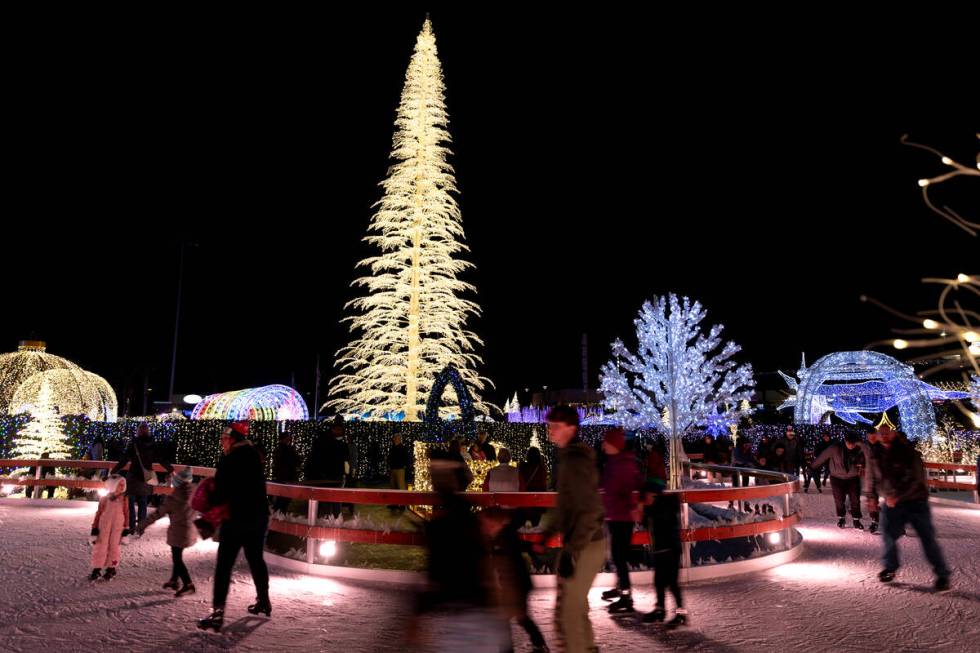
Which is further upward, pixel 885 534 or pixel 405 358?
pixel 405 358

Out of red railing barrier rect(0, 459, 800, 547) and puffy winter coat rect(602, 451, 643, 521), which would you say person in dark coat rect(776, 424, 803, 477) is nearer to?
red railing barrier rect(0, 459, 800, 547)

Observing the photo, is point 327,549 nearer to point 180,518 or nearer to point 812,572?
point 180,518

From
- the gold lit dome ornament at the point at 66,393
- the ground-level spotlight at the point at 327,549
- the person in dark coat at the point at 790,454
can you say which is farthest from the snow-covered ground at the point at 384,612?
the gold lit dome ornament at the point at 66,393

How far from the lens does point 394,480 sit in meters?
14.2

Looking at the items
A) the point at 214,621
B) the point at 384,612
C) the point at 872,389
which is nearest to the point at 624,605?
the point at 384,612

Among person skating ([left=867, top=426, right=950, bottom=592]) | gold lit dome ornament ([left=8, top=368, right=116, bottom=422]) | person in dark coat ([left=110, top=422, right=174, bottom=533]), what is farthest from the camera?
gold lit dome ornament ([left=8, top=368, right=116, bottom=422])

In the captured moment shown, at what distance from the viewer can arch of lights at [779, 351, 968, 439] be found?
86.4ft

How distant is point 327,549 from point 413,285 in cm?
1565

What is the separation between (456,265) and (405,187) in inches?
124

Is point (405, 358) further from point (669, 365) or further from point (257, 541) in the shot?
point (257, 541)

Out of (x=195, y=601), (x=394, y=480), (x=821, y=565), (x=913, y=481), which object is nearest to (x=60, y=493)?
(x=394, y=480)

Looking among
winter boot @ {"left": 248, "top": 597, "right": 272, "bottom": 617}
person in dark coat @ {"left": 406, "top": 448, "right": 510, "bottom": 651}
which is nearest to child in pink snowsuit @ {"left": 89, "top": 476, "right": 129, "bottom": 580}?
winter boot @ {"left": 248, "top": 597, "right": 272, "bottom": 617}

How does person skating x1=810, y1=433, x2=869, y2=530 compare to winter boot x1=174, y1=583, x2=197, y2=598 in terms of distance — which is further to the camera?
person skating x1=810, y1=433, x2=869, y2=530

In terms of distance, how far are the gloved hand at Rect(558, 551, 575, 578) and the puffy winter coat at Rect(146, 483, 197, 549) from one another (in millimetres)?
4249
